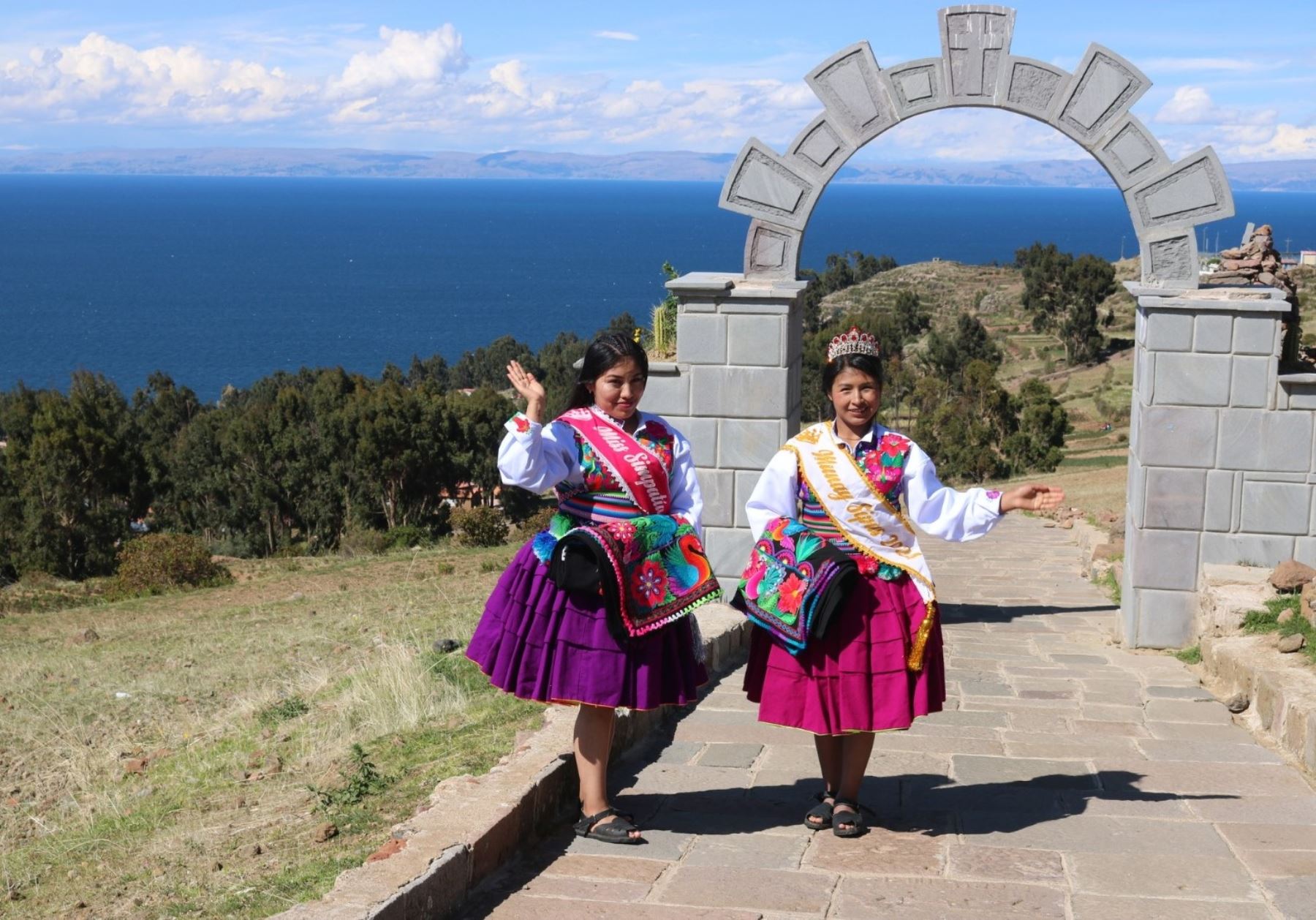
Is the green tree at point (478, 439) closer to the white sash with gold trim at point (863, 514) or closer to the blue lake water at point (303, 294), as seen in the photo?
the white sash with gold trim at point (863, 514)

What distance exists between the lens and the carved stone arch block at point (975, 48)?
8094mm

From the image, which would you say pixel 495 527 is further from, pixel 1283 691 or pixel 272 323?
pixel 272 323

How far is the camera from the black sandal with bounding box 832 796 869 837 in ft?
14.1

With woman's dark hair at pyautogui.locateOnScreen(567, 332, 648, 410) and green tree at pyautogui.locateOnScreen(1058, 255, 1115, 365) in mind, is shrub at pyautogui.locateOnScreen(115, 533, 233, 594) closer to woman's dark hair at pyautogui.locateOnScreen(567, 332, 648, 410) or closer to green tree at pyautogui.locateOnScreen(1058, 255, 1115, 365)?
woman's dark hair at pyautogui.locateOnScreen(567, 332, 648, 410)

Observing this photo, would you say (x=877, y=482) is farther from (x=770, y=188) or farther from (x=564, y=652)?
(x=770, y=188)

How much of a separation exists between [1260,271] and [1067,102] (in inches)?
75.5

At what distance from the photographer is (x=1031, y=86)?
8.14m

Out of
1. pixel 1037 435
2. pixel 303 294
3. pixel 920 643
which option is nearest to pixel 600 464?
pixel 920 643

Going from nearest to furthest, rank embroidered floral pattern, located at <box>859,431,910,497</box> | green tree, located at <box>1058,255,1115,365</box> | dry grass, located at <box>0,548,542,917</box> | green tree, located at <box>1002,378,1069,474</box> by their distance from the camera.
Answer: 1. embroidered floral pattern, located at <box>859,431,910,497</box>
2. dry grass, located at <box>0,548,542,917</box>
3. green tree, located at <box>1002,378,1069,474</box>
4. green tree, located at <box>1058,255,1115,365</box>

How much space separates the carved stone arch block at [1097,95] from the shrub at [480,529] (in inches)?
776

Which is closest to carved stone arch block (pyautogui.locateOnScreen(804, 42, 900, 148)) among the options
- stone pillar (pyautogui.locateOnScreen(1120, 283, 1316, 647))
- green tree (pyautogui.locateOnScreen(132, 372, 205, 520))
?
stone pillar (pyautogui.locateOnScreen(1120, 283, 1316, 647))

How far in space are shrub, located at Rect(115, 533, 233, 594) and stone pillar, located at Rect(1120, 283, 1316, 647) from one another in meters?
→ 17.6

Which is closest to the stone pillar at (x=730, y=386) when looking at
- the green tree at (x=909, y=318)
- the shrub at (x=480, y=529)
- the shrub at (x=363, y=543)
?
the shrub at (x=480, y=529)

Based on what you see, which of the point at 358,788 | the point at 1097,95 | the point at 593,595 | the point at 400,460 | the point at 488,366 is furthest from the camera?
the point at 488,366
